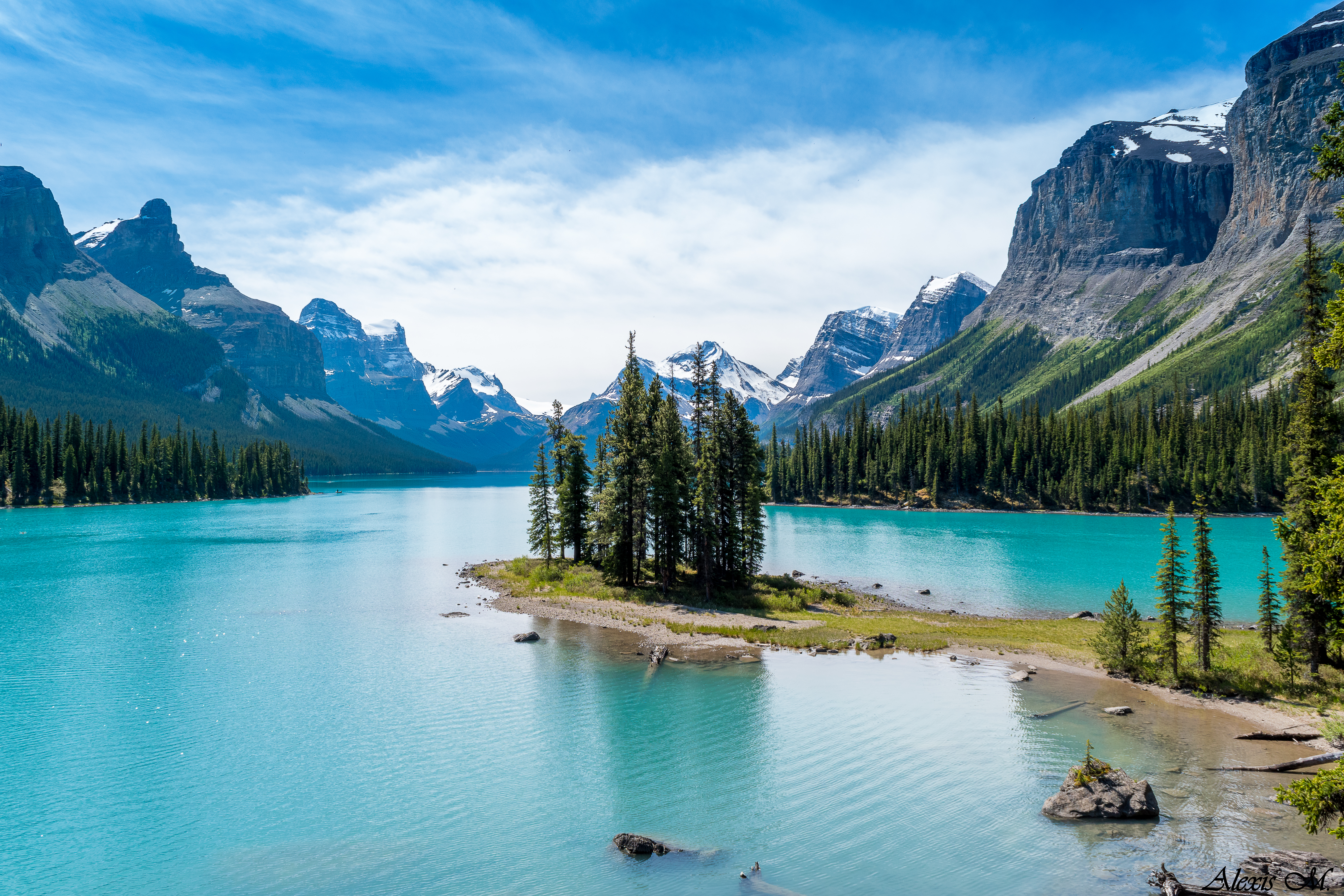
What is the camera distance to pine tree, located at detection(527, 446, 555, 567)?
7169 centimetres

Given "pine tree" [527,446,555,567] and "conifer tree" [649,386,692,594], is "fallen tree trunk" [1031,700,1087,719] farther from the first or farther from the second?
"pine tree" [527,446,555,567]

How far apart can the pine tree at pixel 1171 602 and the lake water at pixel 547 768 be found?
98.2 inches

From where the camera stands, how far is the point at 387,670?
41156 millimetres

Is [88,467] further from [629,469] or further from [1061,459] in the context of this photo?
Result: [1061,459]

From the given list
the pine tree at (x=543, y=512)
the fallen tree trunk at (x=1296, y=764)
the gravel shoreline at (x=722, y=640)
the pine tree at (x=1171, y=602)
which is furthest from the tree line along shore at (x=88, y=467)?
the fallen tree trunk at (x=1296, y=764)

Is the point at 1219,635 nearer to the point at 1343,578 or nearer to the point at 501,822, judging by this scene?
the point at 1343,578

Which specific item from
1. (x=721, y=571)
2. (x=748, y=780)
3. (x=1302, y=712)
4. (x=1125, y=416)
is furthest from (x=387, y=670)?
(x=1125, y=416)

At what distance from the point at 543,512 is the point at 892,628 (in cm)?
3710

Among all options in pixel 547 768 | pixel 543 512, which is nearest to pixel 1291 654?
pixel 547 768

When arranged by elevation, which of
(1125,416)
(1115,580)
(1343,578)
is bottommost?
(1115,580)

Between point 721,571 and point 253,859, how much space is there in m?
47.1

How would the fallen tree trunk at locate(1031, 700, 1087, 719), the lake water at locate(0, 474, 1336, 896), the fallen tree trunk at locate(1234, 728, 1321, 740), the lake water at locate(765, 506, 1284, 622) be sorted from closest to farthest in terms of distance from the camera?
1. the lake water at locate(0, 474, 1336, 896)
2. the fallen tree trunk at locate(1234, 728, 1321, 740)
3. the fallen tree trunk at locate(1031, 700, 1087, 719)
4. the lake water at locate(765, 506, 1284, 622)

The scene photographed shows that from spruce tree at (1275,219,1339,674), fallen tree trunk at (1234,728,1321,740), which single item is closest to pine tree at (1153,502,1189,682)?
spruce tree at (1275,219,1339,674)

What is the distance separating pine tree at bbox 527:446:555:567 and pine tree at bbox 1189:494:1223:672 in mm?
50977
